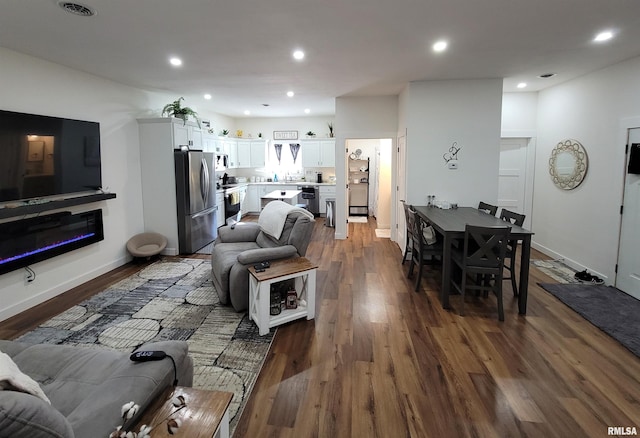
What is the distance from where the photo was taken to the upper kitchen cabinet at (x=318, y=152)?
9.06 meters

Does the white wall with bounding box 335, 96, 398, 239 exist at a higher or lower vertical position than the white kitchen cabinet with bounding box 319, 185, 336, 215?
higher

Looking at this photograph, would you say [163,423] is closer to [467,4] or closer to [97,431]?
[97,431]

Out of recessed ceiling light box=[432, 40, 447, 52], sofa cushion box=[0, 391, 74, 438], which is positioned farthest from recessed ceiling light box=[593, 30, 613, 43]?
sofa cushion box=[0, 391, 74, 438]

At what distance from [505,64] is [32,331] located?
5924mm

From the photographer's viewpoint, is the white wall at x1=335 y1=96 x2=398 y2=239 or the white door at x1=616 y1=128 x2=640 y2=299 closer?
the white door at x1=616 y1=128 x2=640 y2=299

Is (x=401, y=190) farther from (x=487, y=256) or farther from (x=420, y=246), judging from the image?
(x=487, y=256)

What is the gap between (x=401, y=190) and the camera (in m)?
A: 5.97

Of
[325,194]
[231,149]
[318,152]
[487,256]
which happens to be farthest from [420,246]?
[231,149]

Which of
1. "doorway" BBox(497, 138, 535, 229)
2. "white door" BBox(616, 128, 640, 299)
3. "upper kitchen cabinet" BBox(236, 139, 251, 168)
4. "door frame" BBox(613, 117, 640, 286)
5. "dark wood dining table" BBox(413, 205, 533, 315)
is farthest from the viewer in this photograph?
"upper kitchen cabinet" BBox(236, 139, 251, 168)

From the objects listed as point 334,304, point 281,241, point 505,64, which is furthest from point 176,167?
point 505,64

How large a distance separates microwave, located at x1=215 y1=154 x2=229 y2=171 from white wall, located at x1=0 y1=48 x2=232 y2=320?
192 cm

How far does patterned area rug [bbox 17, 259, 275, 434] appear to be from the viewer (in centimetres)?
254

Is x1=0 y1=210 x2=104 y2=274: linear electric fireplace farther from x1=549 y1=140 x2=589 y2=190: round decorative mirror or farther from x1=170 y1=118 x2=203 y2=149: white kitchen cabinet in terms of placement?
x1=549 y1=140 x2=589 y2=190: round decorative mirror

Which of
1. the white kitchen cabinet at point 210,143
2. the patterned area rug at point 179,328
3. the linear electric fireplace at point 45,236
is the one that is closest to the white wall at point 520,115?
the patterned area rug at point 179,328
